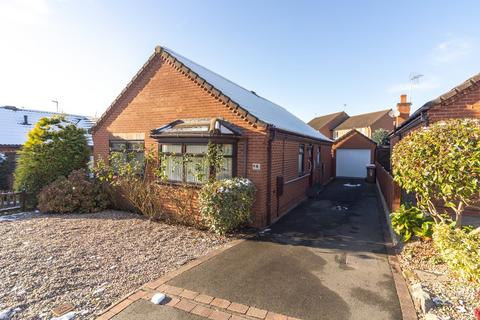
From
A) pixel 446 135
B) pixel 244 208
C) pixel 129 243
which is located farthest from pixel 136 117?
pixel 446 135

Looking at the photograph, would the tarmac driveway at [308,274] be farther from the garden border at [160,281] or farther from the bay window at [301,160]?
the bay window at [301,160]

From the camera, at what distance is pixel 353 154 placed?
Result: 22.2 metres

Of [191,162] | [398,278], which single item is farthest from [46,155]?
[398,278]

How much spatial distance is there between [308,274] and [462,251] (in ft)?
8.13

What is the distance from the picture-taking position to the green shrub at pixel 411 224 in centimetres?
598

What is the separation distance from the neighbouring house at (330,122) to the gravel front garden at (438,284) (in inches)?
1667

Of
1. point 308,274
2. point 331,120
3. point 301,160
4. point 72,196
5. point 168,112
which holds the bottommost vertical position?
point 308,274

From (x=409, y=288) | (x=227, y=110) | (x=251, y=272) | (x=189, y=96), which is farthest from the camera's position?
(x=189, y=96)

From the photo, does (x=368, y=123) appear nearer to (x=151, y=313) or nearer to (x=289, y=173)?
(x=289, y=173)

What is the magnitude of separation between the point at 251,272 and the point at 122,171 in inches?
222

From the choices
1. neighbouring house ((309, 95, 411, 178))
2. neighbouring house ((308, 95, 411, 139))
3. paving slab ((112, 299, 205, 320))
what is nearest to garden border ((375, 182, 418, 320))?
paving slab ((112, 299, 205, 320))

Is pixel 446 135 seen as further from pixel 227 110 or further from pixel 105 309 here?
pixel 105 309

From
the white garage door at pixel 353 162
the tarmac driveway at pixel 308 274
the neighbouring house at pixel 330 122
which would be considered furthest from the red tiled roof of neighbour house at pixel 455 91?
the neighbouring house at pixel 330 122

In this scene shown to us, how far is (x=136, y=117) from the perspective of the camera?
10.0 m
